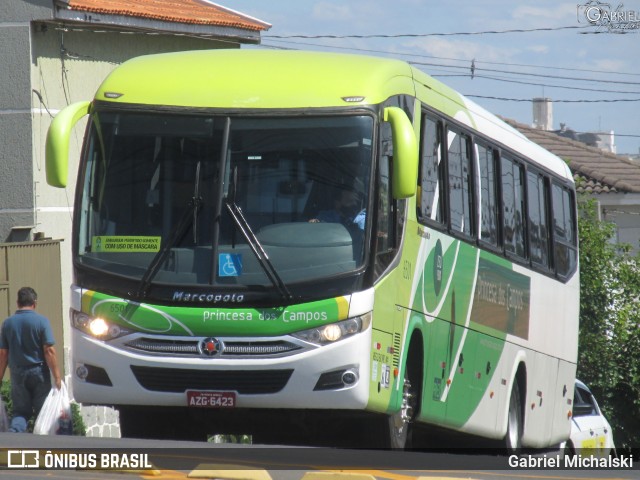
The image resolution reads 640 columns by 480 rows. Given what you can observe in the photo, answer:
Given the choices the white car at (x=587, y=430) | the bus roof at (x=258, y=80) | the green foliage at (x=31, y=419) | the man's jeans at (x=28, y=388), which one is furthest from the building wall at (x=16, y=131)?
the bus roof at (x=258, y=80)

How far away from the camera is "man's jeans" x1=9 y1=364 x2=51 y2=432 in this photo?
1489 centimetres

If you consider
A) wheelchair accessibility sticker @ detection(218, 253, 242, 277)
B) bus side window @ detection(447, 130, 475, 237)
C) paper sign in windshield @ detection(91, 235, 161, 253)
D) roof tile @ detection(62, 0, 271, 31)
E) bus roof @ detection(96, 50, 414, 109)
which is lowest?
wheelchair accessibility sticker @ detection(218, 253, 242, 277)

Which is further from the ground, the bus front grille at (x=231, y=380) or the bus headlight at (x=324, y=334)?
the bus headlight at (x=324, y=334)

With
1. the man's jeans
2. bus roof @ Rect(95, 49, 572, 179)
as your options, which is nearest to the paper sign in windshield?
bus roof @ Rect(95, 49, 572, 179)

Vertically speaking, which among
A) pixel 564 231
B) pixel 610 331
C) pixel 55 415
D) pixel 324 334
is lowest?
pixel 610 331

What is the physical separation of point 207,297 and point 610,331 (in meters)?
19.9

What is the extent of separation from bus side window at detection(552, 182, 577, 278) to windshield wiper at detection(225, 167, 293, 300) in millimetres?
7193

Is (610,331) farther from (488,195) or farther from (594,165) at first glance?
(488,195)

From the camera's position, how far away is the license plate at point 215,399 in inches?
427

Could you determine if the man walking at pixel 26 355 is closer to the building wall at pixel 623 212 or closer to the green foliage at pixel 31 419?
the green foliage at pixel 31 419

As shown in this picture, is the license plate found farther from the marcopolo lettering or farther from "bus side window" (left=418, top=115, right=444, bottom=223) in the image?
"bus side window" (left=418, top=115, right=444, bottom=223)

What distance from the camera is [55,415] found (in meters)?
14.1

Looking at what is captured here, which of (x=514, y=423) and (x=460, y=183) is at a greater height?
(x=460, y=183)

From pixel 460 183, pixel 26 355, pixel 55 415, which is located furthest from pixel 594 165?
pixel 55 415
